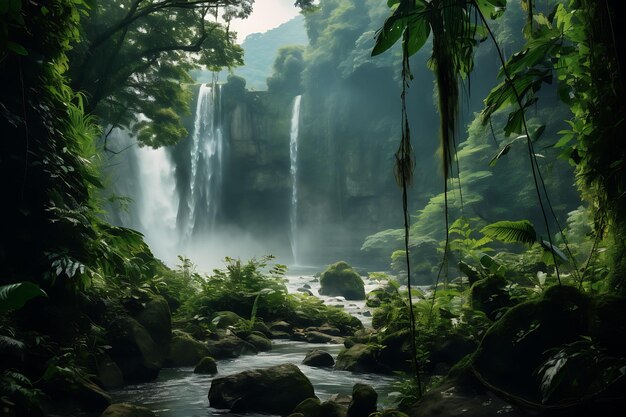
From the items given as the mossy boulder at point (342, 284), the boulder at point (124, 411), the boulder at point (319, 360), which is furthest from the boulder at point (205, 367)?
the mossy boulder at point (342, 284)

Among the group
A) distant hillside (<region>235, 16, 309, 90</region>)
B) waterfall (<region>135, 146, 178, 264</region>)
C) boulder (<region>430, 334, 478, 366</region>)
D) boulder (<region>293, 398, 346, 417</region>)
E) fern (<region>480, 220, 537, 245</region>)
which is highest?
distant hillside (<region>235, 16, 309, 90</region>)

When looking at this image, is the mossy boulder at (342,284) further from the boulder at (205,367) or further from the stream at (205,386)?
the boulder at (205,367)

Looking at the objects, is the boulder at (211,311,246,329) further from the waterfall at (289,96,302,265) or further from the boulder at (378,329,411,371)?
the waterfall at (289,96,302,265)

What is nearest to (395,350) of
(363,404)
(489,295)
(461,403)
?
(489,295)

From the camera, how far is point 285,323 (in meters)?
12.4

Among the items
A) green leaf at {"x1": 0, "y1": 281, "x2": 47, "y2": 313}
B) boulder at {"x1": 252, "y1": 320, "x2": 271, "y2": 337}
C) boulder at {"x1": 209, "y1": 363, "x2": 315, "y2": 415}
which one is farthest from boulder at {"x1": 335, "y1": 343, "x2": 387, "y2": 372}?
green leaf at {"x1": 0, "y1": 281, "x2": 47, "y2": 313}

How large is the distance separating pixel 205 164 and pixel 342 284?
21461 mm

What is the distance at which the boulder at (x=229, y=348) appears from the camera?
936cm

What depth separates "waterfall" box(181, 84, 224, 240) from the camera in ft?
127

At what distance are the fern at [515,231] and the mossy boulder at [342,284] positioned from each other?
15.2m

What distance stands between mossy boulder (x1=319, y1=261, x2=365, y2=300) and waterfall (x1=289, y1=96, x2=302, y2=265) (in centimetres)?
2092

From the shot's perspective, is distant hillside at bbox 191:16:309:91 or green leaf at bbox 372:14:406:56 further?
distant hillside at bbox 191:16:309:91

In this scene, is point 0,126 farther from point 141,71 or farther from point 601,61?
point 141,71

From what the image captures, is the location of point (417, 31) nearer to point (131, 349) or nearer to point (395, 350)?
point (131, 349)
